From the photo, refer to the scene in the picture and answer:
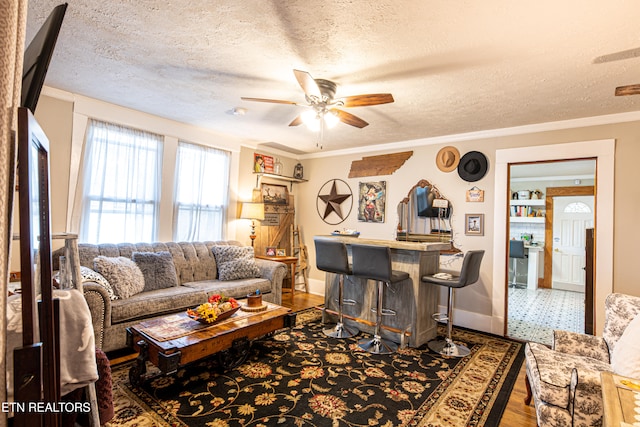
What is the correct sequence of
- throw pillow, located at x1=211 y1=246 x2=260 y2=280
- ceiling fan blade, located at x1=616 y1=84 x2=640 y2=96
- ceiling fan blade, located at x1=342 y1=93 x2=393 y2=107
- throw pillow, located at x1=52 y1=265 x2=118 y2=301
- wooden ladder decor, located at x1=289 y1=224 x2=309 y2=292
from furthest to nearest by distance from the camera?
wooden ladder decor, located at x1=289 y1=224 x2=309 y2=292, throw pillow, located at x1=211 y1=246 x2=260 y2=280, throw pillow, located at x1=52 y1=265 x2=118 y2=301, ceiling fan blade, located at x1=342 y1=93 x2=393 y2=107, ceiling fan blade, located at x1=616 y1=84 x2=640 y2=96

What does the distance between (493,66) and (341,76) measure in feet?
3.81

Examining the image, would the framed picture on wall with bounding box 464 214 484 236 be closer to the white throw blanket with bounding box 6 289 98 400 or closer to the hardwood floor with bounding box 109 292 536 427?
the hardwood floor with bounding box 109 292 536 427

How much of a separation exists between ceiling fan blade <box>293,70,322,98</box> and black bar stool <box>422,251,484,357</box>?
2.03 metres

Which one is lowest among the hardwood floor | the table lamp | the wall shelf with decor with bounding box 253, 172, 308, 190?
the hardwood floor

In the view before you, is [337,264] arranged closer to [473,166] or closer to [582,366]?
[582,366]

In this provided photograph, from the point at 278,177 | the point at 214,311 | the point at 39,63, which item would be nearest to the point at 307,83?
the point at 39,63

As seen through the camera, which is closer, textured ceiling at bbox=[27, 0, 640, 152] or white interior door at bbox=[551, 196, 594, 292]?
textured ceiling at bbox=[27, 0, 640, 152]

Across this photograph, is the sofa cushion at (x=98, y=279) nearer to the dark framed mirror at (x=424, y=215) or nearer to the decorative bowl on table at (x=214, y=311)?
the decorative bowl on table at (x=214, y=311)

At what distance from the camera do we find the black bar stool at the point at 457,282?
2996mm

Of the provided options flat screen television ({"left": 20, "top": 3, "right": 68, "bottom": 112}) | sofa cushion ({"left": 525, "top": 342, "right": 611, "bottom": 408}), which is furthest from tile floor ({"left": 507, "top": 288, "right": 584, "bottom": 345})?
flat screen television ({"left": 20, "top": 3, "right": 68, "bottom": 112})

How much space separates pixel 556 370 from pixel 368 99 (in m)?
2.22

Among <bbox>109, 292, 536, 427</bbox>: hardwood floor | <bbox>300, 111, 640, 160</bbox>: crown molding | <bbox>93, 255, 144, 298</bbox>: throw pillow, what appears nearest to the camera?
<bbox>109, 292, 536, 427</bbox>: hardwood floor

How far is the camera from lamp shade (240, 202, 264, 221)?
4.84 m

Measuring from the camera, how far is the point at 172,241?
415cm
